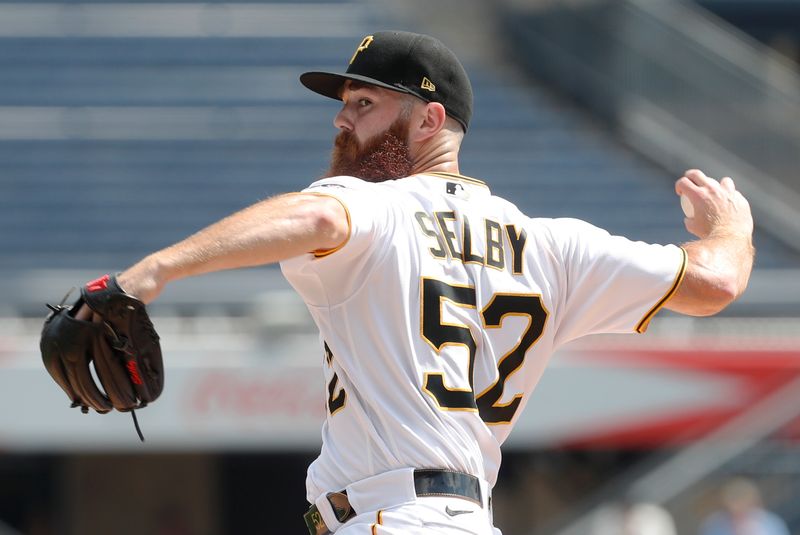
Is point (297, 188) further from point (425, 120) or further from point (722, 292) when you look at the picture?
point (722, 292)

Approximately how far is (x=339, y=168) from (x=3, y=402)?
7.12 metres

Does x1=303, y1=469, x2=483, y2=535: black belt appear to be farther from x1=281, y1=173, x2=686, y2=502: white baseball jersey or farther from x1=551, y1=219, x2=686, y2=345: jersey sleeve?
x1=551, y1=219, x2=686, y2=345: jersey sleeve

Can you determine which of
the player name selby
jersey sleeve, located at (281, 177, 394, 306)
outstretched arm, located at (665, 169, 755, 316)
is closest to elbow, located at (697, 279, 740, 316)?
outstretched arm, located at (665, 169, 755, 316)

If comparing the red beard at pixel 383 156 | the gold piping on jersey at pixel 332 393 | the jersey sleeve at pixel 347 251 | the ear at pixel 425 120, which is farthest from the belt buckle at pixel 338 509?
the ear at pixel 425 120

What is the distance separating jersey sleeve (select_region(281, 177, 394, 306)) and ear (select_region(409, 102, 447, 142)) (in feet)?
0.96

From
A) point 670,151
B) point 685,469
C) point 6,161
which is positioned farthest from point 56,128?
point 685,469

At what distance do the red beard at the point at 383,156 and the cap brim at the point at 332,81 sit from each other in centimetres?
9

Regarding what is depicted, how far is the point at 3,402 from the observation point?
9.58m

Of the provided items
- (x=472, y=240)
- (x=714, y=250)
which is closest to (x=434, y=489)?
(x=472, y=240)

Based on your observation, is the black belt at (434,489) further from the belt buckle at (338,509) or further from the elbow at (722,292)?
the elbow at (722,292)

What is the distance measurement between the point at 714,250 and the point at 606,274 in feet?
0.83

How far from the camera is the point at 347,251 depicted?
2.59 meters

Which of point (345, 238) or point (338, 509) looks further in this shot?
point (338, 509)

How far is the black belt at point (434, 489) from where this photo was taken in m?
2.78
